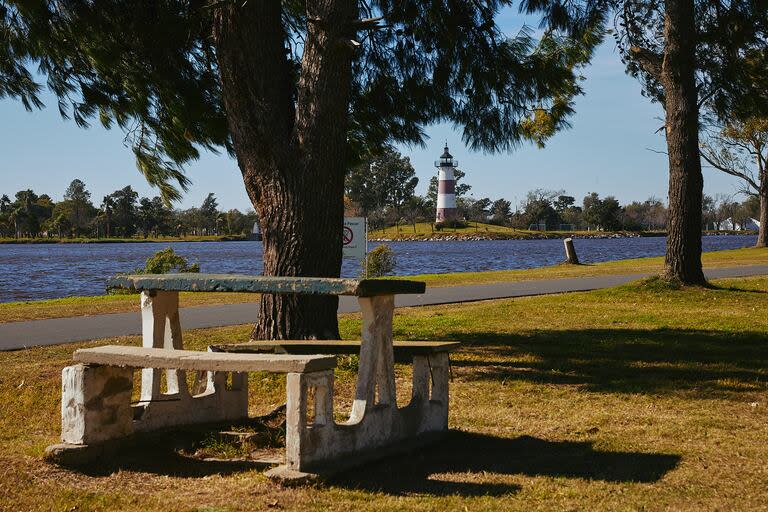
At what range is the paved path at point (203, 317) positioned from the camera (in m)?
11.3

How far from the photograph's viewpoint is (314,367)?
4.71m

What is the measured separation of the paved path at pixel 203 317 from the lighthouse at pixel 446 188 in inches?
3575

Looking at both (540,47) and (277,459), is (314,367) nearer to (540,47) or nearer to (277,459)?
(277,459)

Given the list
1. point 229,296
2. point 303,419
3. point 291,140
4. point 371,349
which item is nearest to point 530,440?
point 371,349

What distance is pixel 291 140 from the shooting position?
27.3 feet

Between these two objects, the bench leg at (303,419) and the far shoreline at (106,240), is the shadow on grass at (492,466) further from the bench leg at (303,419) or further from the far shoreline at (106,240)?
the far shoreline at (106,240)

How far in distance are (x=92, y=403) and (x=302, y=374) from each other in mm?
1370

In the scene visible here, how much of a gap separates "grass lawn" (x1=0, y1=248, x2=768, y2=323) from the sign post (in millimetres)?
2230

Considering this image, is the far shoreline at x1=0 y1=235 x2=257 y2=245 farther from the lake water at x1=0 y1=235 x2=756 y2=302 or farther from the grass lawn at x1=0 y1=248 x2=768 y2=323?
the grass lawn at x1=0 y1=248 x2=768 y2=323

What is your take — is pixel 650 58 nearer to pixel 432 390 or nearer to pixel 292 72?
pixel 292 72

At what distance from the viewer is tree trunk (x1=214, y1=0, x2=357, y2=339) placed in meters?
8.23

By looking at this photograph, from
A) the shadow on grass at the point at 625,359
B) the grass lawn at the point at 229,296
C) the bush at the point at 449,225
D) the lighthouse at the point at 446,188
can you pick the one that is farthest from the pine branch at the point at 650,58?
the bush at the point at 449,225

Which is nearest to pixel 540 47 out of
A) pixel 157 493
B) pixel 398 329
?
pixel 398 329

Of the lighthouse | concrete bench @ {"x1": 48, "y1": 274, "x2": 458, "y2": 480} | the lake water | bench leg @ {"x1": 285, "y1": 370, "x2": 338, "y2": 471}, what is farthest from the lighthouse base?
bench leg @ {"x1": 285, "y1": 370, "x2": 338, "y2": 471}
